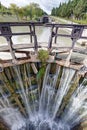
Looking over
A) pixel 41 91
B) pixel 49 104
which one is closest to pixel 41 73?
pixel 41 91

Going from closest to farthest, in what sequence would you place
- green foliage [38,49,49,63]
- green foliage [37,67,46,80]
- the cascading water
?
the cascading water → green foliage [37,67,46,80] → green foliage [38,49,49,63]

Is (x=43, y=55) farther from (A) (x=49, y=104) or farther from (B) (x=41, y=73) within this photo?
(A) (x=49, y=104)

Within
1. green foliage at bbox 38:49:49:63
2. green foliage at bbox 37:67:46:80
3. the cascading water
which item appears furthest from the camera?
green foliage at bbox 38:49:49:63

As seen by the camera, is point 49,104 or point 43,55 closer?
point 49,104

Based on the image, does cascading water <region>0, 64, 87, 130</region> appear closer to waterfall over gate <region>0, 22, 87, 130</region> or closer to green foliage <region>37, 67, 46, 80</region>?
waterfall over gate <region>0, 22, 87, 130</region>

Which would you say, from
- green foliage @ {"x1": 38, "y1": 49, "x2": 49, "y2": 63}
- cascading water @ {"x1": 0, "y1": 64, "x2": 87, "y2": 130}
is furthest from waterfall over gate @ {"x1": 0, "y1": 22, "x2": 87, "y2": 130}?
green foliage @ {"x1": 38, "y1": 49, "x2": 49, "y2": 63}

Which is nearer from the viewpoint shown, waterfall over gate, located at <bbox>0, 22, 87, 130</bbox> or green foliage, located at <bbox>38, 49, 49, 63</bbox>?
waterfall over gate, located at <bbox>0, 22, 87, 130</bbox>

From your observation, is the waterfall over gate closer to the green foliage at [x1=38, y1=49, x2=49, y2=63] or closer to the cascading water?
the cascading water

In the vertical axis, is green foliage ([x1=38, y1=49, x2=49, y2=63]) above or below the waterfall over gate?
above

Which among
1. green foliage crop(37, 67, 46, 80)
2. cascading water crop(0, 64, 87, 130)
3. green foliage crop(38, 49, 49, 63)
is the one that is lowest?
cascading water crop(0, 64, 87, 130)

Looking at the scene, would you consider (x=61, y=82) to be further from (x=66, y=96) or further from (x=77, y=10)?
(x=77, y=10)
